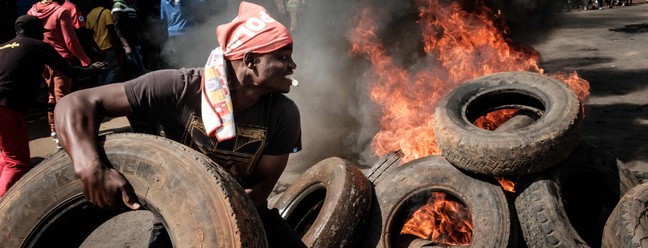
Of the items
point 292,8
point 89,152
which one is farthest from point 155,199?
point 292,8

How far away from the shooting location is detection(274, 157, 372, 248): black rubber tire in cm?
427

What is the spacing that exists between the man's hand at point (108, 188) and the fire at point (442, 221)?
2.83 metres

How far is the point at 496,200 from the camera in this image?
165 inches

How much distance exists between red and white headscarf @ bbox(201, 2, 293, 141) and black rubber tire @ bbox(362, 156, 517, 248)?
2.06 m

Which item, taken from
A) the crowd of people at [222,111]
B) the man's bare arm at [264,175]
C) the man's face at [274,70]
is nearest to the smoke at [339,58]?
the man's bare arm at [264,175]

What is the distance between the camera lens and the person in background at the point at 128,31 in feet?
32.8

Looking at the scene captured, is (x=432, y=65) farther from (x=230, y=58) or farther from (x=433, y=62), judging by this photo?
(x=230, y=58)

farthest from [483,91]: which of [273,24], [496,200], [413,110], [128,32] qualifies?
[128,32]

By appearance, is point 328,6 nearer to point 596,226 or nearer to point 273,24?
point 596,226

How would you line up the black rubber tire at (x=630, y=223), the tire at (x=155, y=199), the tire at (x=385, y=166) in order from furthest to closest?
the tire at (x=385, y=166)
the black rubber tire at (x=630, y=223)
the tire at (x=155, y=199)

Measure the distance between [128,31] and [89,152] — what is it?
27.3 feet

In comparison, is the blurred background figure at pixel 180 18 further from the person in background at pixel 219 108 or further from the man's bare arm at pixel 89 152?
the man's bare arm at pixel 89 152

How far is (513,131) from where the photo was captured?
4422mm

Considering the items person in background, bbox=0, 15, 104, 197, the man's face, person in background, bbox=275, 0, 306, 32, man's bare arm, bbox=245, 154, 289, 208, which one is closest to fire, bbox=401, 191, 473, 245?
man's bare arm, bbox=245, 154, 289, 208
